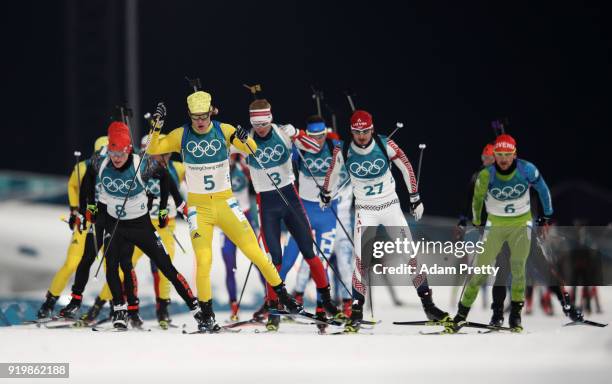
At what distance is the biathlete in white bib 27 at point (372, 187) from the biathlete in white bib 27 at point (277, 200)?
393 millimetres

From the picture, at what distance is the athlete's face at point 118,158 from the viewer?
756 centimetres

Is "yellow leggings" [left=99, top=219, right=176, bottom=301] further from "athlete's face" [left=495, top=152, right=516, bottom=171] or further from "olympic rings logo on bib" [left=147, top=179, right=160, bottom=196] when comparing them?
"athlete's face" [left=495, top=152, right=516, bottom=171]

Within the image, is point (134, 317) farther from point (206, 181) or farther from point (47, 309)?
point (206, 181)

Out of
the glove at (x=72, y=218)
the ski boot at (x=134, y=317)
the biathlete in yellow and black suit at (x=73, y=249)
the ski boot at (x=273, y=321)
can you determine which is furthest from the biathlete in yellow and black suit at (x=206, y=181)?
the glove at (x=72, y=218)

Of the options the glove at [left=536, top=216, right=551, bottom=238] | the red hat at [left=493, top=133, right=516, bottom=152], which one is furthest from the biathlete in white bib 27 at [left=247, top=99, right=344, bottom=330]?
the glove at [left=536, top=216, right=551, bottom=238]

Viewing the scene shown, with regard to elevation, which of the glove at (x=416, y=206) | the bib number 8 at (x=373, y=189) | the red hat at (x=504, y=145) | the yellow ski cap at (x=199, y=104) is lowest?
the glove at (x=416, y=206)

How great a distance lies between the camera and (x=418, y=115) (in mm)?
15555

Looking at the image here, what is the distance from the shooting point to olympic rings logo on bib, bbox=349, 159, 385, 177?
7.68 meters

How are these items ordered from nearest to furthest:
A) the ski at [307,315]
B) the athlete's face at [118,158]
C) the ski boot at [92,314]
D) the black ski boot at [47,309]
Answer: the athlete's face at [118,158] → the ski at [307,315] → the black ski boot at [47,309] → the ski boot at [92,314]

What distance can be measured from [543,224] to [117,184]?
3395 mm

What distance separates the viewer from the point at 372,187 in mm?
7750

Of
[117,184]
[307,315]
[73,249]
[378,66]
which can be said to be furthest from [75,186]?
[378,66]

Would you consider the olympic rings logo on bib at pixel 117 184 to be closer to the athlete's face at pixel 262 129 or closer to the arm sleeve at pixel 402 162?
the athlete's face at pixel 262 129

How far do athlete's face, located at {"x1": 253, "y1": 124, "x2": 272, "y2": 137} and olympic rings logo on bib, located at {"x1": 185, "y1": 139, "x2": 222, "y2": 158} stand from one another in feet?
1.93
